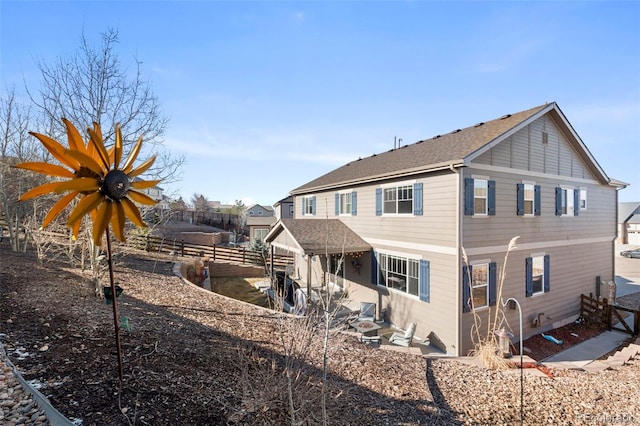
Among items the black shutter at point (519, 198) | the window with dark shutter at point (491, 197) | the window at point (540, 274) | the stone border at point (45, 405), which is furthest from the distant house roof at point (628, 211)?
the stone border at point (45, 405)

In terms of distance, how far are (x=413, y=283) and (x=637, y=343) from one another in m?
7.77

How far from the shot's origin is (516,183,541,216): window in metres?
10.6

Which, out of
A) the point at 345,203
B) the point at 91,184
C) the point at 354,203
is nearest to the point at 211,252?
the point at 345,203

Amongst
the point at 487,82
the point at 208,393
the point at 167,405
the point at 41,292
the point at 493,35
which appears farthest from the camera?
the point at 487,82

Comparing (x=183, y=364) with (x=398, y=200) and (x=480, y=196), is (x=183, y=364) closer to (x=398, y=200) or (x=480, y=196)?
(x=398, y=200)

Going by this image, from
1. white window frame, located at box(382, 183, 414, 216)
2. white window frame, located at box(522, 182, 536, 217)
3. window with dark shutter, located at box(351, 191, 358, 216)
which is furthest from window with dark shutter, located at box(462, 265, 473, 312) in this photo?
window with dark shutter, located at box(351, 191, 358, 216)

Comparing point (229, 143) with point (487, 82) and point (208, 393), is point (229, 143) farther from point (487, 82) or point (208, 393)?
point (208, 393)

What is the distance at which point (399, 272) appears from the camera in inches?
442

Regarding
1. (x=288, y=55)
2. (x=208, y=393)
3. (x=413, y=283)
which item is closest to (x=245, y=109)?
(x=288, y=55)

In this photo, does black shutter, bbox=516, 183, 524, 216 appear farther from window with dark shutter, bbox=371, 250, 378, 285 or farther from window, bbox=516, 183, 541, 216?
window with dark shutter, bbox=371, 250, 378, 285

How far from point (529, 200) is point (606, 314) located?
5.70 meters

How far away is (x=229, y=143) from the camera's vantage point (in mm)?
13938

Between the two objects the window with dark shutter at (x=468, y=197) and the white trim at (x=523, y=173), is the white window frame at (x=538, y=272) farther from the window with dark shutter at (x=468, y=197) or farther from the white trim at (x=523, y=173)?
the window with dark shutter at (x=468, y=197)

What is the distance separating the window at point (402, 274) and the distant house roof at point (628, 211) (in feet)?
151
